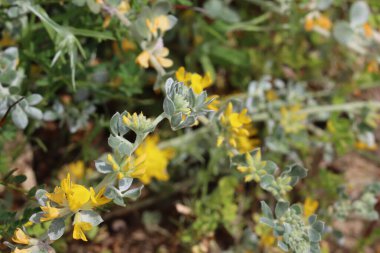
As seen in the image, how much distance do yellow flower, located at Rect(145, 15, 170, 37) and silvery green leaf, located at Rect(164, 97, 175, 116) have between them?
0.37m

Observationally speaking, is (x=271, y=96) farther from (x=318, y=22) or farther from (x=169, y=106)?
(x=169, y=106)

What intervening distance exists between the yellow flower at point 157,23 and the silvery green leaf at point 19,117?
38 centimetres

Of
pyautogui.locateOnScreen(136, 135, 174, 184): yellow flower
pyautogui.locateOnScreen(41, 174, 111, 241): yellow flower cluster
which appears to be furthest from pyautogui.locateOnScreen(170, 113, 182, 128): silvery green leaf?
pyautogui.locateOnScreen(136, 135, 174, 184): yellow flower

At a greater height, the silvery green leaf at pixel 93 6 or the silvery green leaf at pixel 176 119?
the silvery green leaf at pixel 93 6

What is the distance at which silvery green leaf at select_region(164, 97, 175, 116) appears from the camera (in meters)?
1.23

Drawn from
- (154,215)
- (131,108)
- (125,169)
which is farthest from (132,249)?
(125,169)

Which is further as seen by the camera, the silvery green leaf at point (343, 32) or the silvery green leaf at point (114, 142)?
the silvery green leaf at point (343, 32)

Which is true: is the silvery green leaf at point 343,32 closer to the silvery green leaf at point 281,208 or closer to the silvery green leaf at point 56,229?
the silvery green leaf at point 281,208

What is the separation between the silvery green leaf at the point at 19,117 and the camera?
1482 millimetres

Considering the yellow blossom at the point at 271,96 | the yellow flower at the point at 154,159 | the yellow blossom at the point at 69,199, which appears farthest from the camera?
the yellow blossom at the point at 271,96

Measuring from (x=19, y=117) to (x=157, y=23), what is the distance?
0.42 m

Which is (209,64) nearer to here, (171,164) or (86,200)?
(171,164)

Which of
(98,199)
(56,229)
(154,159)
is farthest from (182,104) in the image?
(154,159)

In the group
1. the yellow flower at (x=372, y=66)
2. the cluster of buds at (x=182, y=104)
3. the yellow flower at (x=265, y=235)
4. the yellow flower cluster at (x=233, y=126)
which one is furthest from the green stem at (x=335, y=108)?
the cluster of buds at (x=182, y=104)
